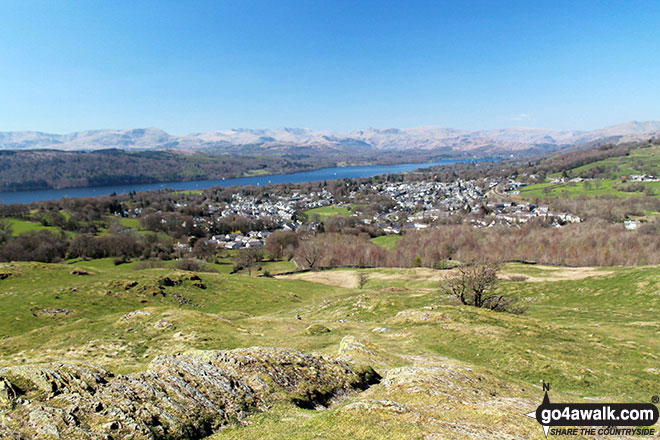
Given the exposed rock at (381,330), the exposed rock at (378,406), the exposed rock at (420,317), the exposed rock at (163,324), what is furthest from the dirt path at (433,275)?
the exposed rock at (378,406)

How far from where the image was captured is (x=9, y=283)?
4478 centimetres

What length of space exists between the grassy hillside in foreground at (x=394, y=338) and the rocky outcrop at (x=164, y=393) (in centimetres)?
114

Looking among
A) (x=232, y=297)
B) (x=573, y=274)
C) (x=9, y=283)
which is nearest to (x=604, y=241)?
(x=573, y=274)

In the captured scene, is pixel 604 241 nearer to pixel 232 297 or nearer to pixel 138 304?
pixel 232 297

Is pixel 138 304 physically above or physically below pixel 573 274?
above

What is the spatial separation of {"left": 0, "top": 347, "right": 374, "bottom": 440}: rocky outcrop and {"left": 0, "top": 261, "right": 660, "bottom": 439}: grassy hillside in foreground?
1143 mm

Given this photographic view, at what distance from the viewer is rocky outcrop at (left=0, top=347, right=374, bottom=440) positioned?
9.72 meters

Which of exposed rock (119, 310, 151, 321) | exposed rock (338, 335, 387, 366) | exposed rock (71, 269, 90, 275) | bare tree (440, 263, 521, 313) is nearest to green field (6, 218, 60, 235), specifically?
exposed rock (71, 269, 90, 275)

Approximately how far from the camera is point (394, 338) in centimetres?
2648

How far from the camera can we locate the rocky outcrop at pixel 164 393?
9.72 m

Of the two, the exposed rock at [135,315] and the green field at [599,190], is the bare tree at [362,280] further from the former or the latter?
the green field at [599,190]

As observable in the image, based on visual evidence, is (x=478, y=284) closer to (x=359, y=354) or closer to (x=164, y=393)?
(x=359, y=354)

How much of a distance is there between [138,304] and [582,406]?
150 ft

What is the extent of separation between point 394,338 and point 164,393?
61.4 ft
